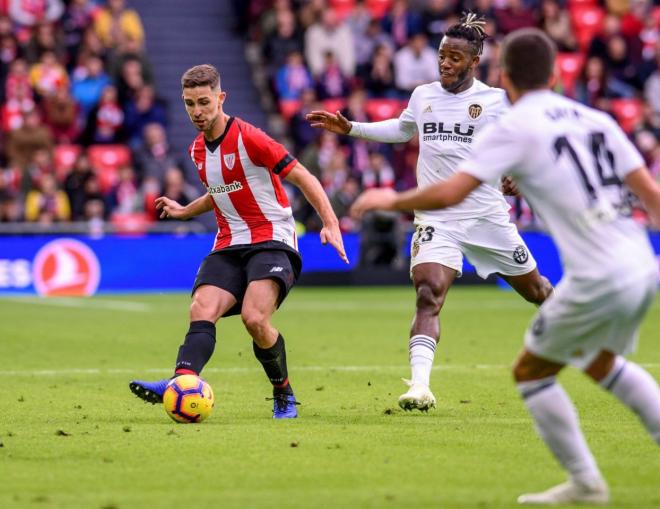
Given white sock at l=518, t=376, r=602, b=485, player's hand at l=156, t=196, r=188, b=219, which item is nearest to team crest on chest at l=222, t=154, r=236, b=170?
player's hand at l=156, t=196, r=188, b=219

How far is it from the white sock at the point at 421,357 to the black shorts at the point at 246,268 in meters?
0.93

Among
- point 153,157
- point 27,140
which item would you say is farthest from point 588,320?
point 153,157

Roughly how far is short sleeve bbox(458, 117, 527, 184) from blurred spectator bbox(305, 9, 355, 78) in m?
A: 19.7

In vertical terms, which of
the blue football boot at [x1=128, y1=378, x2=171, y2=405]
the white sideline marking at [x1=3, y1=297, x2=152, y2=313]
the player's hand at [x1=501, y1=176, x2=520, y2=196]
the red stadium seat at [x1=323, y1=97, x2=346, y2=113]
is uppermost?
the player's hand at [x1=501, y1=176, x2=520, y2=196]

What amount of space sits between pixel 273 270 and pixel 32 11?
54.0 feet

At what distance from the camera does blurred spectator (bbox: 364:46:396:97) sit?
25.1 metres

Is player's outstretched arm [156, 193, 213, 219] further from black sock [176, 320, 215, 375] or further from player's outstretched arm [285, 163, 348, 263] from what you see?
black sock [176, 320, 215, 375]

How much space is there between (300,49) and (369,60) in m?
1.33

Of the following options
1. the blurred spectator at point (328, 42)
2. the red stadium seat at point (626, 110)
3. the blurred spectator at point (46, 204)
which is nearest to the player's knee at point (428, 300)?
the blurred spectator at point (46, 204)

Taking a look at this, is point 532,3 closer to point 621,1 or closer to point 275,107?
point 621,1

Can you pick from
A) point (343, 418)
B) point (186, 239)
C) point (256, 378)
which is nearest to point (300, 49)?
point (186, 239)

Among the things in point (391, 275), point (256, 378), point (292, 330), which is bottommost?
point (391, 275)

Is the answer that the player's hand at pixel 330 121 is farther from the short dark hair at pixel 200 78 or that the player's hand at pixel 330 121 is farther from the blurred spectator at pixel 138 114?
the blurred spectator at pixel 138 114

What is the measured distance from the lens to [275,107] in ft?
85.6
